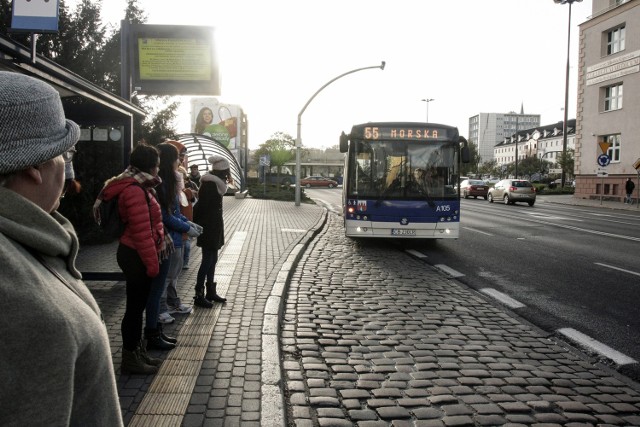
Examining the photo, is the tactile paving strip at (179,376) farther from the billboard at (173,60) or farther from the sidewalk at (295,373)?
the billboard at (173,60)

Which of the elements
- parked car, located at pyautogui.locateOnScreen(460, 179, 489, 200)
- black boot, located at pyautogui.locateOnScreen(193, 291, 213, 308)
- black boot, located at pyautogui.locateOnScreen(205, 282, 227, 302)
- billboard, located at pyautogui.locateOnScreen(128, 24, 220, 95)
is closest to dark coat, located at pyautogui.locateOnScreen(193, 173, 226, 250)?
black boot, located at pyautogui.locateOnScreen(205, 282, 227, 302)

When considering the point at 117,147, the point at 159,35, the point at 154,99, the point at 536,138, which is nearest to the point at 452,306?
the point at 117,147

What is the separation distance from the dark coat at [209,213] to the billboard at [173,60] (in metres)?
7.97

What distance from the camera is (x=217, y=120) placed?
84500mm

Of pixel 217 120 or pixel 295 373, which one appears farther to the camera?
pixel 217 120

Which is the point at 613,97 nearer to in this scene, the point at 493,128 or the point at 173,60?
the point at 173,60

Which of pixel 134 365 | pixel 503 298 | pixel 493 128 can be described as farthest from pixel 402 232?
pixel 493 128

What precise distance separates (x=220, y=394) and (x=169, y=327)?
6.17 feet

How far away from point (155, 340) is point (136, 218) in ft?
3.71

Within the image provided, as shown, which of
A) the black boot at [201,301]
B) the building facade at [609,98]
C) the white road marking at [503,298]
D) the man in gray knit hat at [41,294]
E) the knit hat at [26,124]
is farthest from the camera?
the building facade at [609,98]

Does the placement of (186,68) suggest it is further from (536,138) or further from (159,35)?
(536,138)

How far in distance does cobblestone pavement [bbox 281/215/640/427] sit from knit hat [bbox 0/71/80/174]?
109 inches

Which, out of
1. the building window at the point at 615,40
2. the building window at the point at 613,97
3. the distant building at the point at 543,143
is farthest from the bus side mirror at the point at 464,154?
the distant building at the point at 543,143

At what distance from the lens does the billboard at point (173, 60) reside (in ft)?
46.3
